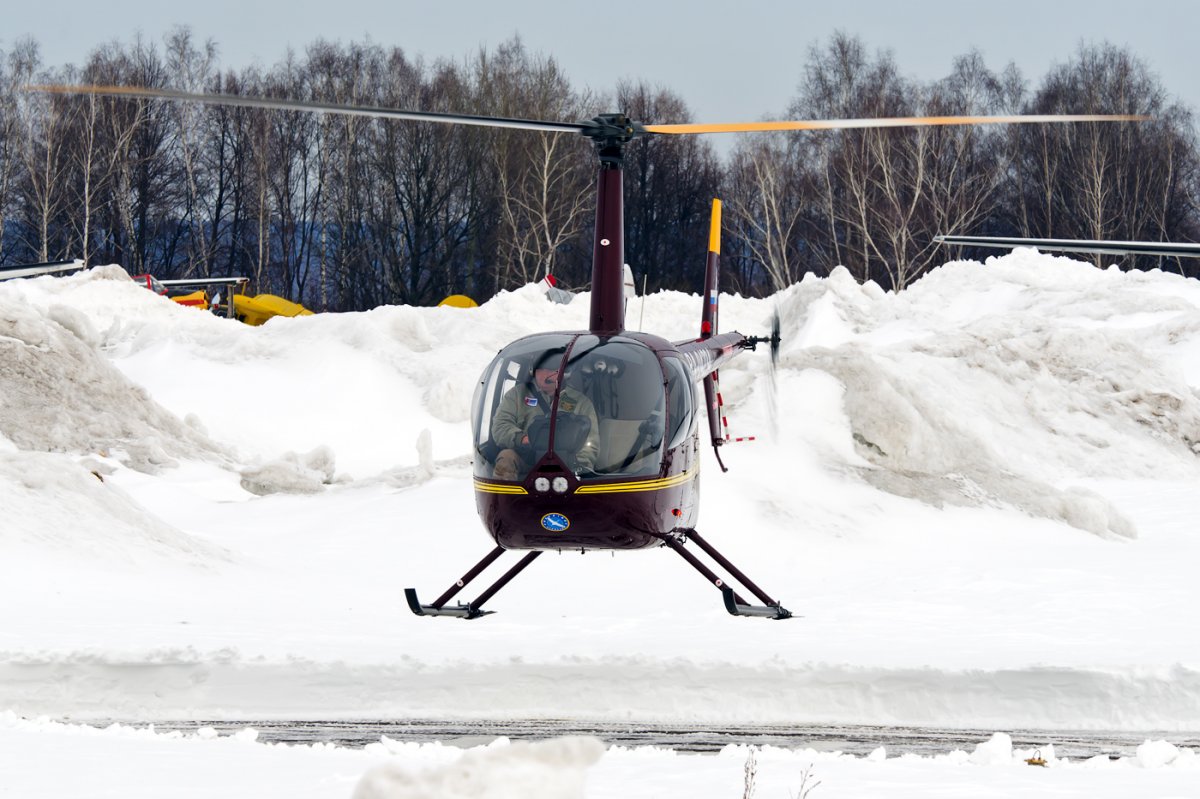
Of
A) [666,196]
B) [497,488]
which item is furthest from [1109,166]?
[497,488]

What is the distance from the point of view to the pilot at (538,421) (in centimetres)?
962

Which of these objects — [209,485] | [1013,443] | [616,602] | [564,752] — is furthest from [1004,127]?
[564,752]

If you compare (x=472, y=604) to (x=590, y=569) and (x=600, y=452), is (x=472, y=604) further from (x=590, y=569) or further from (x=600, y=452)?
(x=590, y=569)

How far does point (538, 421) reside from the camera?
9703mm

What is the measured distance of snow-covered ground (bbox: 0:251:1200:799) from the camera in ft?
23.5

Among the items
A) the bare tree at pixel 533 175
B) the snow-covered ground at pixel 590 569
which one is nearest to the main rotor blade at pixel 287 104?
the snow-covered ground at pixel 590 569

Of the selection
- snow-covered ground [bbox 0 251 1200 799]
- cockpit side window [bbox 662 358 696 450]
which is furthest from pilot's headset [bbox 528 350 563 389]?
snow-covered ground [bbox 0 251 1200 799]

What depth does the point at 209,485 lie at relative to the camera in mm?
20125

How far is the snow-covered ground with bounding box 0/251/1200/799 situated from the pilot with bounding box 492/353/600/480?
59.2 inches

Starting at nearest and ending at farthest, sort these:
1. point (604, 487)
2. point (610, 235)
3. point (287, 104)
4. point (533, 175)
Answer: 1. point (287, 104)
2. point (604, 487)
3. point (610, 235)
4. point (533, 175)

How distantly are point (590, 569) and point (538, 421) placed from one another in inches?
215

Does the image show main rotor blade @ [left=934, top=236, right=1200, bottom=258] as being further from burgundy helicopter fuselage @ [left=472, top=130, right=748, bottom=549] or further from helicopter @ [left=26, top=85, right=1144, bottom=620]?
burgundy helicopter fuselage @ [left=472, top=130, right=748, bottom=549]

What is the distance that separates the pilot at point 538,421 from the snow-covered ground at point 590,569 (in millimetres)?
1502

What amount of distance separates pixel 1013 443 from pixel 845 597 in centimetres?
911
